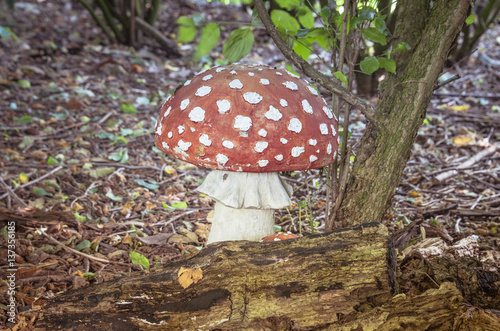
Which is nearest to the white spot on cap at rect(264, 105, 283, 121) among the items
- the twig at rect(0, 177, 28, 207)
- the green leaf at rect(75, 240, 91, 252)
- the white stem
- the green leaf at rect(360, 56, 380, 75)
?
the green leaf at rect(360, 56, 380, 75)

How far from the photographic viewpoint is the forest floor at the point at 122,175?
3150mm

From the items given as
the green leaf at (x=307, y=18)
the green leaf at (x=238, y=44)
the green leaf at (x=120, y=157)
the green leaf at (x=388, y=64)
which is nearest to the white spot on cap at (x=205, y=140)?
the green leaf at (x=238, y=44)

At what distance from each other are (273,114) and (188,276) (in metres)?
1.00

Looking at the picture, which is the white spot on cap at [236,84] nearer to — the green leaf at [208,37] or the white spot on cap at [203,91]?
the white spot on cap at [203,91]

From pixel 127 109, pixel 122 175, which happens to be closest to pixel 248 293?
pixel 122 175

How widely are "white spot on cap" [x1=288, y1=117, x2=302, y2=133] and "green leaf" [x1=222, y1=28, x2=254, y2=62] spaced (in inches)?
33.0

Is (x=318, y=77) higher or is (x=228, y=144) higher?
(x=318, y=77)

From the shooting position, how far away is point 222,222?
3.07 meters

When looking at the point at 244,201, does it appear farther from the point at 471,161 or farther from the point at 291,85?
the point at 471,161

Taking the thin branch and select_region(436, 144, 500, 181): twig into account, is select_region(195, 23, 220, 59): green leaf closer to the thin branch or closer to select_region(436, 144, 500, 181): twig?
the thin branch

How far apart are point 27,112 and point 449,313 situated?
5.44 meters

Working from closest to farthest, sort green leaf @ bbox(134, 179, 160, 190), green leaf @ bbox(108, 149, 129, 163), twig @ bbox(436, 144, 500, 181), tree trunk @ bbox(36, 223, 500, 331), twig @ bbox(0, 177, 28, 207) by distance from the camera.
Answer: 1. tree trunk @ bbox(36, 223, 500, 331)
2. twig @ bbox(0, 177, 28, 207)
3. green leaf @ bbox(134, 179, 160, 190)
4. twig @ bbox(436, 144, 500, 181)
5. green leaf @ bbox(108, 149, 129, 163)

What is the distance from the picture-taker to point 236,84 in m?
2.52

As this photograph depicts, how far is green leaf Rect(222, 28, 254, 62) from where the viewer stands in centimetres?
303
